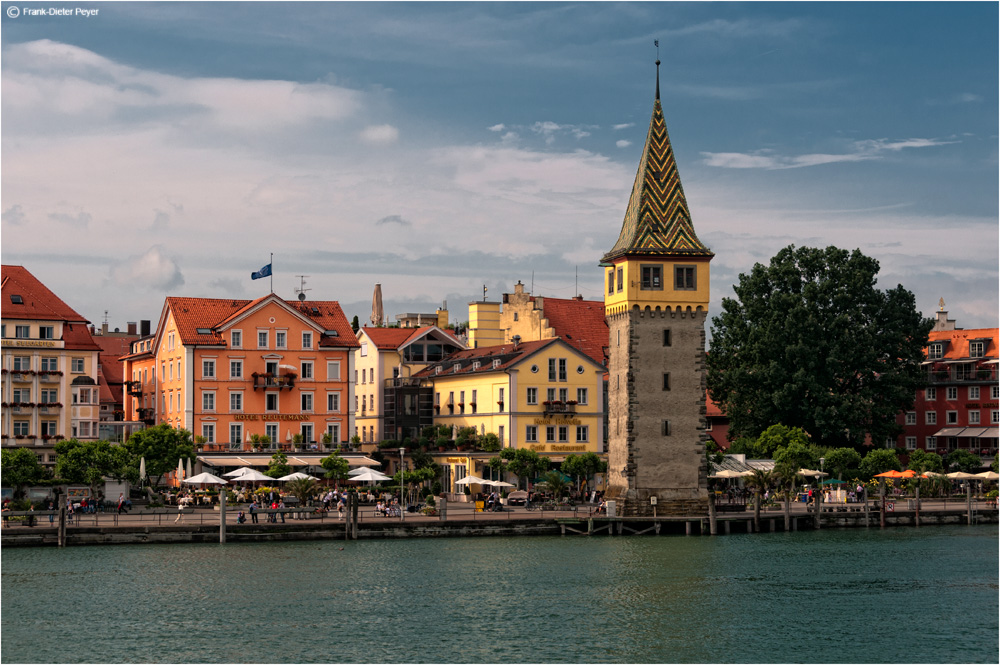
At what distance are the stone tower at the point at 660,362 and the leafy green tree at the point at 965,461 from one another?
32.5 meters

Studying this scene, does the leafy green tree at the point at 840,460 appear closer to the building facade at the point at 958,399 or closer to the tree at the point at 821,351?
the tree at the point at 821,351

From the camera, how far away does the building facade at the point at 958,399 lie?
11881 cm

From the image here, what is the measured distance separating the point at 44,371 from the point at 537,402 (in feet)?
107

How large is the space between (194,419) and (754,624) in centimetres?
5464

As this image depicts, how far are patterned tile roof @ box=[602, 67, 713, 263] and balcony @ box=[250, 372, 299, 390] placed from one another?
26.3m

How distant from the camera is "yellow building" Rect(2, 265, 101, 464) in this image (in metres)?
92.7

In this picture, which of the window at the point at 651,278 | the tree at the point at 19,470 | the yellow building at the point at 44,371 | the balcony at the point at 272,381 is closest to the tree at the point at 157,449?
the tree at the point at 19,470

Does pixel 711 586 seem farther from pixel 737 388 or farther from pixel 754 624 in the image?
pixel 737 388

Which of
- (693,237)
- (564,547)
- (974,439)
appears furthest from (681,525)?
(974,439)

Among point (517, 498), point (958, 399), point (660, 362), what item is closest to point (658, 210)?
point (660, 362)

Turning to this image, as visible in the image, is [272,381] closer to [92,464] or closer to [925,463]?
[92,464]

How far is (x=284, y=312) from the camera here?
10012 cm

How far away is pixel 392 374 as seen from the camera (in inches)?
4397

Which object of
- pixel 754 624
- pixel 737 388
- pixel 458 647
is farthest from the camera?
pixel 737 388
